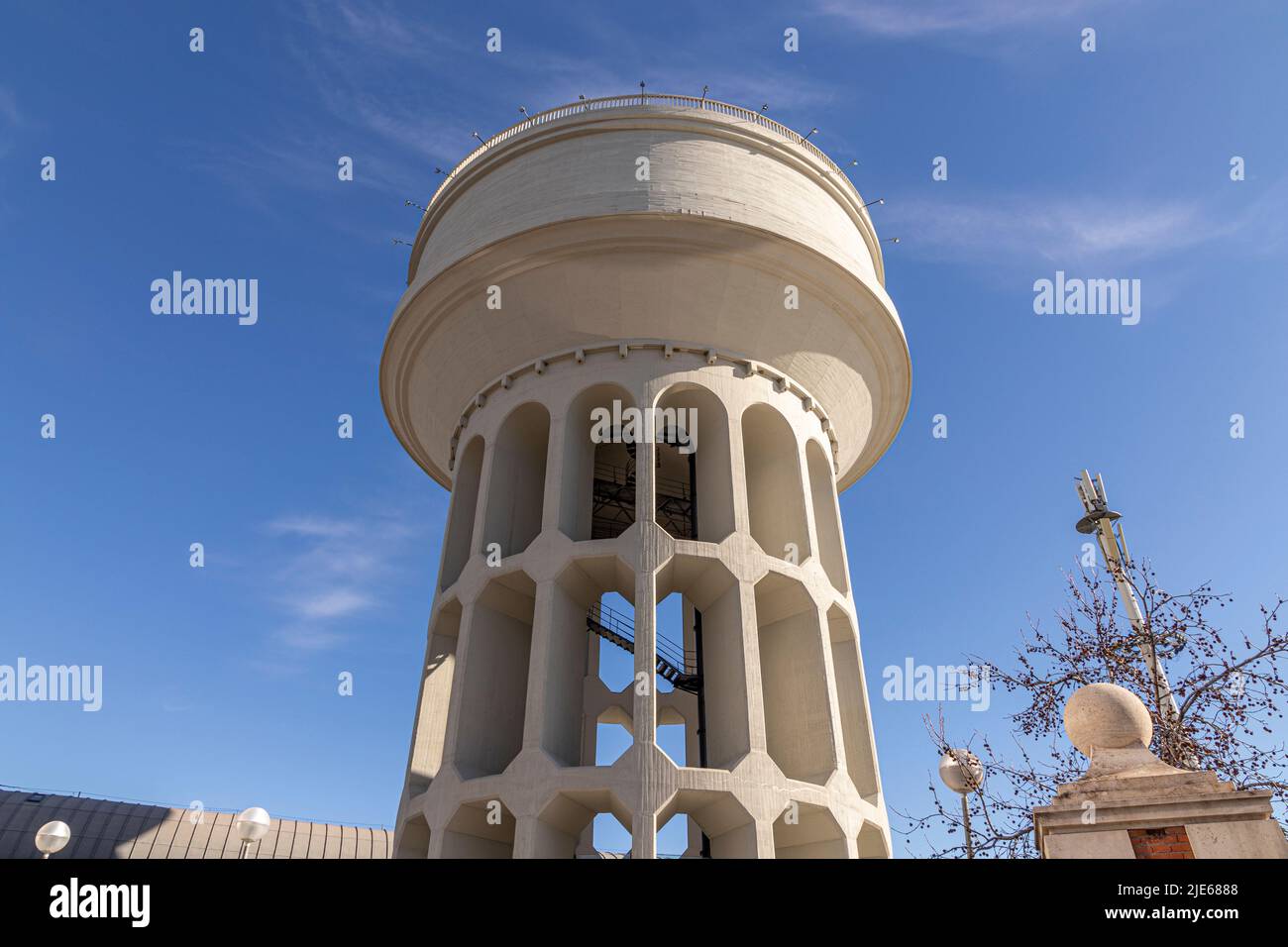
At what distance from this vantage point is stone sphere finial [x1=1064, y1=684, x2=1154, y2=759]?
6.92 m

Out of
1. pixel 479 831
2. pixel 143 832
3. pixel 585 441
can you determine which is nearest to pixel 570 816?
→ pixel 479 831

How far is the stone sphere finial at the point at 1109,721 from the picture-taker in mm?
6918

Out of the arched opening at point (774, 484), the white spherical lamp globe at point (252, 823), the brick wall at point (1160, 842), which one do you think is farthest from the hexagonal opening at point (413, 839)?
the brick wall at point (1160, 842)

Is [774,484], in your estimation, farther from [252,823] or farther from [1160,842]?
[1160,842]

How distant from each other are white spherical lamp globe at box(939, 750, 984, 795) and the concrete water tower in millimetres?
3285

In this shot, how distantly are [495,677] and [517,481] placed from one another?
3638 millimetres

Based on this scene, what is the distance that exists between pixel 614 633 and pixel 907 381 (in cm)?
765

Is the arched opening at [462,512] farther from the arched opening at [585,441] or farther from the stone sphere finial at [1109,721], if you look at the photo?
the stone sphere finial at [1109,721]

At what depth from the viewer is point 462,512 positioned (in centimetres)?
1719

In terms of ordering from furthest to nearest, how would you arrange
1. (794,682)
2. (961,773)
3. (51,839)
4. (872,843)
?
(794,682), (872,843), (51,839), (961,773)

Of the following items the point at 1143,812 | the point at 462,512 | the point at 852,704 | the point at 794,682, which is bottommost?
the point at 1143,812

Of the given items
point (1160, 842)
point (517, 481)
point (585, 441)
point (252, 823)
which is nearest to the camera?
point (1160, 842)

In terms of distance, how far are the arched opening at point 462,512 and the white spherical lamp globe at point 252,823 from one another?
541 centimetres
